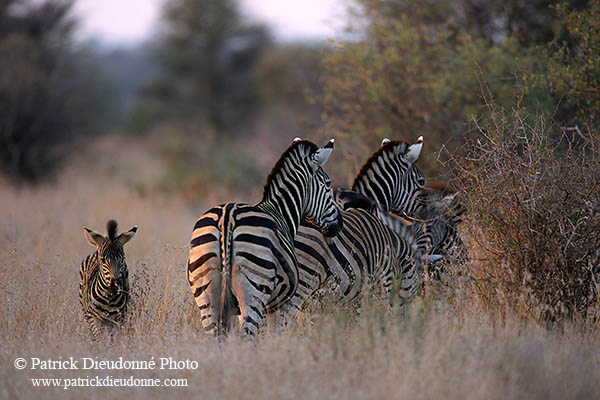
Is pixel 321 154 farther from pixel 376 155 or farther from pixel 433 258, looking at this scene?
pixel 433 258

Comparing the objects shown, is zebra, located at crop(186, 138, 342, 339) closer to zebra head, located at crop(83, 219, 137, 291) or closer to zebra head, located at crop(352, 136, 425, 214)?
zebra head, located at crop(83, 219, 137, 291)

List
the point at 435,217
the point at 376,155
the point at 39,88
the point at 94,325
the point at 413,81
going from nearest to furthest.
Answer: the point at 94,325 < the point at 376,155 < the point at 435,217 < the point at 413,81 < the point at 39,88

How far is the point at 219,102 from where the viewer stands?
1171 inches

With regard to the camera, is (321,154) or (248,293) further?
(321,154)

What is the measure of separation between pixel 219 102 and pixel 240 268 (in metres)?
25.6

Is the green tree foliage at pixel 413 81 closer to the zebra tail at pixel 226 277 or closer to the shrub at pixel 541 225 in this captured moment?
the shrub at pixel 541 225

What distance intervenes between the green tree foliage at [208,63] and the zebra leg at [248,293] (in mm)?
25060

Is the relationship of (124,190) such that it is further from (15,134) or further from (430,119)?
(430,119)

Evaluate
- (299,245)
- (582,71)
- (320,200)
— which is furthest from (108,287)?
(582,71)

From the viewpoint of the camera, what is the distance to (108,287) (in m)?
6.00

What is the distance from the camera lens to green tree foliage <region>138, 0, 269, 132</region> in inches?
1139

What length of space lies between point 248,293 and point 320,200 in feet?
4.38

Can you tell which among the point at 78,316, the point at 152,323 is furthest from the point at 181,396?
the point at 78,316

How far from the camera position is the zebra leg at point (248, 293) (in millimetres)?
4879
